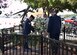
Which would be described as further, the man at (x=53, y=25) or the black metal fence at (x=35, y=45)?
the man at (x=53, y=25)

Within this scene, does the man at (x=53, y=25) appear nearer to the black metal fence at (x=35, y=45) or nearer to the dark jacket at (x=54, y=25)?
the dark jacket at (x=54, y=25)

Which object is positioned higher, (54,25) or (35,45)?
(54,25)

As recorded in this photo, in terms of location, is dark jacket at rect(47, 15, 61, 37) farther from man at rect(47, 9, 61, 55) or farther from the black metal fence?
the black metal fence

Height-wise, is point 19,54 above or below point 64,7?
below

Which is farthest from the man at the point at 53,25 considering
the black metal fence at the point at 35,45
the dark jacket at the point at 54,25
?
the black metal fence at the point at 35,45

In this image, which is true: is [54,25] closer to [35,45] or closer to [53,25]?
[53,25]

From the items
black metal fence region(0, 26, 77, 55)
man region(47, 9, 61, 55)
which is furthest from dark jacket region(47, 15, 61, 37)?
black metal fence region(0, 26, 77, 55)

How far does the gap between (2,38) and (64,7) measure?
26.2 ft

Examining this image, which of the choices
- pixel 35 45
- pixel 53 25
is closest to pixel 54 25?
pixel 53 25

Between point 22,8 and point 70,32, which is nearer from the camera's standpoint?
point 70,32

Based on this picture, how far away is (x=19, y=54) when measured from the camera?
10.1m

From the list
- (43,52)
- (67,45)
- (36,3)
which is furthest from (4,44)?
(36,3)

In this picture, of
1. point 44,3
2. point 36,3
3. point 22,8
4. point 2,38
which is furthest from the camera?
point 22,8

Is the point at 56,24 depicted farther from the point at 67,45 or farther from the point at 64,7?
the point at 64,7
